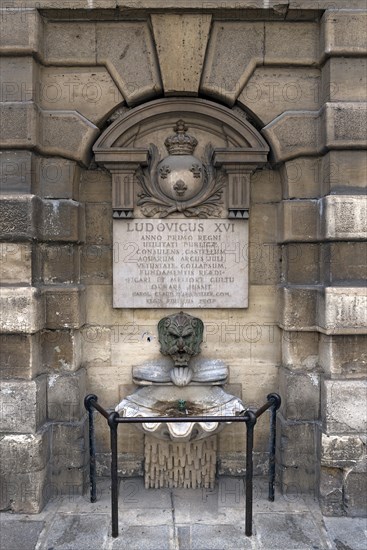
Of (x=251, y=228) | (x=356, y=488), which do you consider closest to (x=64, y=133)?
(x=251, y=228)

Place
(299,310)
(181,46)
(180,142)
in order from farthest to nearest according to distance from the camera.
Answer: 1. (180,142)
2. (299,310)
3. (181,46)

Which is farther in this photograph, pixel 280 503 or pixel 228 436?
pixel 228 436

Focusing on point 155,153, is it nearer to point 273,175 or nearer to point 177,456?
point 273,175

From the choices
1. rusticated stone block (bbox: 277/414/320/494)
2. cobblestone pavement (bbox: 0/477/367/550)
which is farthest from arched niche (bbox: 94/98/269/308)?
cobblestone pavement (bbox: 0/477/367/550)

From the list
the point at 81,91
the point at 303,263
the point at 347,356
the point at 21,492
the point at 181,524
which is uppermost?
the point at 81,91

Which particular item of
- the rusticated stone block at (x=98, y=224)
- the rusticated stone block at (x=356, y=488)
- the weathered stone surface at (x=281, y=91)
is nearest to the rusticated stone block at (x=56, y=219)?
the rusticated stone block at (x=98, y=224)

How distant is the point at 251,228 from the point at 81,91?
226 cm

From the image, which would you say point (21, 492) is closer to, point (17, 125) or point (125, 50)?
point (17, 125)

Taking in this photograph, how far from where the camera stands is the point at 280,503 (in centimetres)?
426

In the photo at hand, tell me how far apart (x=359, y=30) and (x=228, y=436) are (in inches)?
170

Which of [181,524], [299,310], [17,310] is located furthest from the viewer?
[299,310]

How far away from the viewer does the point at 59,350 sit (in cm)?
440

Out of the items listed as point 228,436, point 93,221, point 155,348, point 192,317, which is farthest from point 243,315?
point 93,221

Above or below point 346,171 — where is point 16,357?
below
